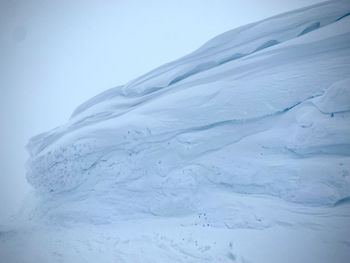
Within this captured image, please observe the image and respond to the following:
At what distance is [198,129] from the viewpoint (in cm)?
240

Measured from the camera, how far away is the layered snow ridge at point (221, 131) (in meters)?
2.15

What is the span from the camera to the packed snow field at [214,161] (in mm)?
2008

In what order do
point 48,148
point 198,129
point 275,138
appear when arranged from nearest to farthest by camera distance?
1. point 275,138
2. point 198,129
3. point 48,148

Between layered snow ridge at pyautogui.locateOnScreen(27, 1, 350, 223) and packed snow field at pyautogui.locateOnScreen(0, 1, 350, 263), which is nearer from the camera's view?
packed snow field at pyautogui.locateOnScreen(0, 1, 350, 263)

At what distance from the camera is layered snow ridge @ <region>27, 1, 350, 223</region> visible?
2152mm

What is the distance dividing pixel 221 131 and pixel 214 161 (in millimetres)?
239

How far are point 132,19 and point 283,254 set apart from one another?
6.82ft

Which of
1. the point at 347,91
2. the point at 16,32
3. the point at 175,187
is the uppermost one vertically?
the point at 16,32

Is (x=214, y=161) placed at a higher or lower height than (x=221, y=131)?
lower

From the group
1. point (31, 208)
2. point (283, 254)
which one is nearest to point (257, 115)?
point (283, 254)

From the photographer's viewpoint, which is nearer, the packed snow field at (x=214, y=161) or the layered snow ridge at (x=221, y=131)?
the packed snow field at (x=214, y=161)

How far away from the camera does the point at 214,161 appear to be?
2.29 metres

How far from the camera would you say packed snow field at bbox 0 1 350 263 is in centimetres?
201

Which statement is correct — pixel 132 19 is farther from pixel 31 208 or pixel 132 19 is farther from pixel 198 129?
pixel 31 208
